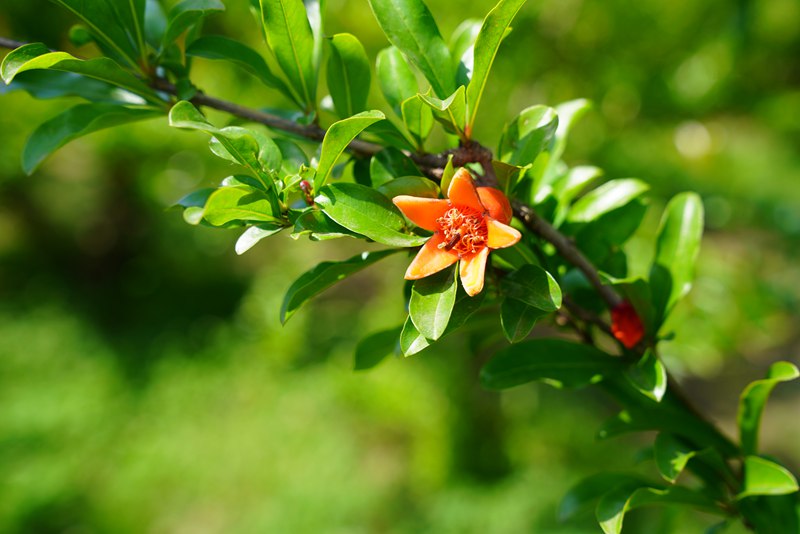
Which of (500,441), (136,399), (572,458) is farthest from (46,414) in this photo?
(572,458)

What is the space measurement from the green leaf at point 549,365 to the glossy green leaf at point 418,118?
0.19 m

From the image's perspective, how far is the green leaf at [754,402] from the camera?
51 cm

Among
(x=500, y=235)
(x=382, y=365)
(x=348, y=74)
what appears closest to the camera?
(x=500, y=235)

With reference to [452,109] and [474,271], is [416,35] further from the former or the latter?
[474,271]

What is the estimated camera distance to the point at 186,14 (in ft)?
1.49

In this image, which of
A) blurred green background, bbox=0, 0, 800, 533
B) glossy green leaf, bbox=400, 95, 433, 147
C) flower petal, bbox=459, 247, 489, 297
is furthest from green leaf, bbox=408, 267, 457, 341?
blurred green background, bbox=0, 0, 800, 533

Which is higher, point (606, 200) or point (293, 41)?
point (293, 41)

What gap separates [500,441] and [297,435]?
0.83 metres

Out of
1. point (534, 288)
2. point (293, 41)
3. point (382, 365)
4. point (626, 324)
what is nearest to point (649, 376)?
point (626, 324)

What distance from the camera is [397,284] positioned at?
260cm

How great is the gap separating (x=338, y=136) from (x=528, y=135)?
0.44 ft

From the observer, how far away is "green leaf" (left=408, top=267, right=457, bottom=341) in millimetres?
374

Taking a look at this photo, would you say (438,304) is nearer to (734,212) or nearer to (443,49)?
(443,49)

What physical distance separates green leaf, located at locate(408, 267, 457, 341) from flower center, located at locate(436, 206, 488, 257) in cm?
2
